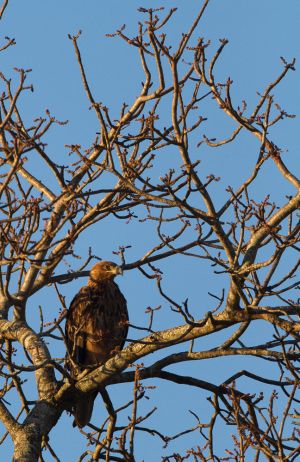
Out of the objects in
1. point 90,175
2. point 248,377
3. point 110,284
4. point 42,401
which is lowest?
point 248,377

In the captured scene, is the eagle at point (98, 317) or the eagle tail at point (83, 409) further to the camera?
the eagle at point (98, 317)

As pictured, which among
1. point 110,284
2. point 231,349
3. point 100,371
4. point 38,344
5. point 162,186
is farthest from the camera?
point 110,284

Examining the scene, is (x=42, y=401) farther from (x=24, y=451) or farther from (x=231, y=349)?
(x=231, y=349)

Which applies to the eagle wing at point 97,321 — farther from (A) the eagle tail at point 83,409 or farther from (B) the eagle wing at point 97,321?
(A) the eagle tail at point 83,409

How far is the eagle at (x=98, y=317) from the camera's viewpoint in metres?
8.66

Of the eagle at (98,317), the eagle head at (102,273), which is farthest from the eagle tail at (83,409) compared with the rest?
the eagle head at (102,273)

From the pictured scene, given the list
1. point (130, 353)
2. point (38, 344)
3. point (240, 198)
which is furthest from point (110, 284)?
point (240, 198)

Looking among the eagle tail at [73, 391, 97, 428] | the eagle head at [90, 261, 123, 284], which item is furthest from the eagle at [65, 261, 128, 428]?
the eagle tail at [73, 391, 97, 428]

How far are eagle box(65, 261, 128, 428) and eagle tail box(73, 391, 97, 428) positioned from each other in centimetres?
78

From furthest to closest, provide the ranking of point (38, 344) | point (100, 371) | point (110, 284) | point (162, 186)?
point (110, 284) < point (38, 344) < point (100, 371) < point (162, 186)

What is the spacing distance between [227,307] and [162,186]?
0.88m

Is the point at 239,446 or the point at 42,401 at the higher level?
the point at 42,401

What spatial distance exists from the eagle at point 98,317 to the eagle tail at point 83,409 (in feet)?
2.57

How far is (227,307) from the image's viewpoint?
5.75m
